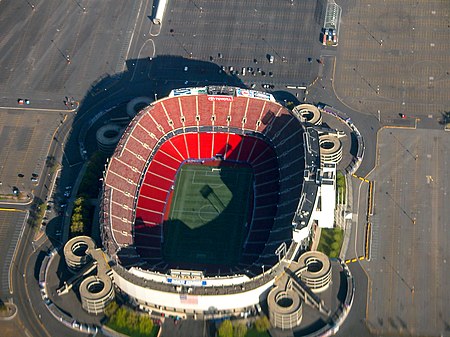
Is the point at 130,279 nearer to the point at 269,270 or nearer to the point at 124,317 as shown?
the point at 124,317

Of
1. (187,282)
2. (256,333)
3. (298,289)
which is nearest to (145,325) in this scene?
(187,282)

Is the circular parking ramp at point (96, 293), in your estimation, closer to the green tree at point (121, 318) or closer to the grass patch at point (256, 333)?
the green tree at point (121, 318)

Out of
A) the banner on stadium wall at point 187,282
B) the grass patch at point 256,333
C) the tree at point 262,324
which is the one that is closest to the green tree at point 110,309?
the banner on stadium wall at point 187,282

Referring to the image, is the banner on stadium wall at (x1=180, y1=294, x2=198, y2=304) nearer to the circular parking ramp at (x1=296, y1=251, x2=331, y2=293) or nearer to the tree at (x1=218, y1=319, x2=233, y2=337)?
the tree at (x1=218, y1=319, x2=233, y2=337)

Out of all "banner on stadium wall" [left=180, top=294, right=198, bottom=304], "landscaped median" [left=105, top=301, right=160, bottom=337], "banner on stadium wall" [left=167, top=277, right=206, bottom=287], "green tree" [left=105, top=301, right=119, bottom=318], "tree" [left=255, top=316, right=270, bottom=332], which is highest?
"banner on stadium wall" [left=167, top=277, right=206, bottom=287]

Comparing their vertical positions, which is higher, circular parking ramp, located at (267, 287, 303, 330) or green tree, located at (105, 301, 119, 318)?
circular parking ramp, located at (267, 287, 303, 330)

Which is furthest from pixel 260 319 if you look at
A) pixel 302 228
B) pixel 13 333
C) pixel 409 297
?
pixel 13 333

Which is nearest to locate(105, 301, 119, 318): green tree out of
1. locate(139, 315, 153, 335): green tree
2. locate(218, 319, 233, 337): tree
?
locate(139, 315, 153, 335): green tree

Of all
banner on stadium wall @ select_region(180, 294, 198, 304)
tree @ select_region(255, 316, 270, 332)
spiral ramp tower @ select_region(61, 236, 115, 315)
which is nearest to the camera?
banner on stadium wall @ select_region(180, 294, 198, 304)

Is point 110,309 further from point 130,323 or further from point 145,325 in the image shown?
point 145,325
